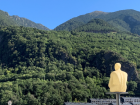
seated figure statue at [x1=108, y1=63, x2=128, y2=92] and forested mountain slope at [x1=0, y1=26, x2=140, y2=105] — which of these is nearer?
seated figure statue at [x1=108, y1=63, x2=128, y2=92]

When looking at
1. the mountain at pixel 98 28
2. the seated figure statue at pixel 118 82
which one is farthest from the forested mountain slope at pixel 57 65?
the seated figure statue at pixel 118 82

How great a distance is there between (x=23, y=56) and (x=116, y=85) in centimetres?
10401

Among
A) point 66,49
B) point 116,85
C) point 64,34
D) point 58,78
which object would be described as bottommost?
point 58,78

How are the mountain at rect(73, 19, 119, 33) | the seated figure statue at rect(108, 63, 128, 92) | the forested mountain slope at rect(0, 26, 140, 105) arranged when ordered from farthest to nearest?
the mountain at rect(73, 19, 119, 33)
the forested mountain slope at rect(0, 26, 140, 105)
the seated figure statue at rect(108, 63, 128, 92)

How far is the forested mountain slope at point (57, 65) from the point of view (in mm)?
71312

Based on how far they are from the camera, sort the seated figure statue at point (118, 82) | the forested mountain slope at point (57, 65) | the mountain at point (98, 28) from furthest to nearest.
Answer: the mountain at point (98, 28)
the forested mountain slope at point (57, 65)
the seated figure statue at point (118, 82)

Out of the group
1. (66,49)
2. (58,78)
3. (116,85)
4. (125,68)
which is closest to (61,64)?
(66,49)

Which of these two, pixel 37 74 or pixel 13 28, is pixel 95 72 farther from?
pixel 13 28

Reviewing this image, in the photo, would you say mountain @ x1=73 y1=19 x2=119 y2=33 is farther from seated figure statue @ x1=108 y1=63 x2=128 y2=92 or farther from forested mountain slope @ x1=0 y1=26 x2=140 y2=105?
seated figure statue @ x1=108 y1=63 x2=128 y2=92

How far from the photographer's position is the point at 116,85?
852 centimetres

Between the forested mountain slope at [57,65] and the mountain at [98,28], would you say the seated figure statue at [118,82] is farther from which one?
the mountain at [98,28]

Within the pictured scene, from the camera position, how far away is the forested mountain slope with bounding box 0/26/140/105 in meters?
71.3

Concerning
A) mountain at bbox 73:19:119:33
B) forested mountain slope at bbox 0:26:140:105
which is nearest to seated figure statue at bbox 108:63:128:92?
forested mountain slope at bbox 0:26:140:105

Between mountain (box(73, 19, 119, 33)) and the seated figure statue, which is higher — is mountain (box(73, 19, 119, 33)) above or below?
above
